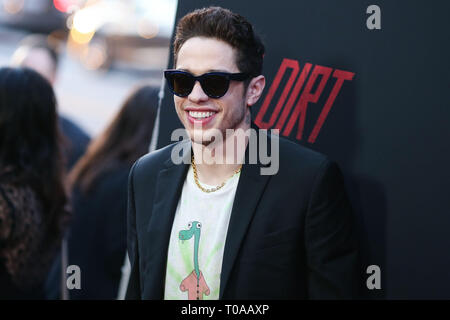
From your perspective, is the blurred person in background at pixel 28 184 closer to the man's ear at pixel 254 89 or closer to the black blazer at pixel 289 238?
the black blazer at pixel 289 238

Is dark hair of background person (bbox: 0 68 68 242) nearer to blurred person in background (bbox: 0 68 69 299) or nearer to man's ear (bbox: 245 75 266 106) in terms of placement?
blurred person in background (bbox: 0 68 69 299)

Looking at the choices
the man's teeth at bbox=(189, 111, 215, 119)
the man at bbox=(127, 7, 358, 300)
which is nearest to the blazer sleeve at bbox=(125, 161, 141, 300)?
the man at bbox=(127, 7, 358, 300)

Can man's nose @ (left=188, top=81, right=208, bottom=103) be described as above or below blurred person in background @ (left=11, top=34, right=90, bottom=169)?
below

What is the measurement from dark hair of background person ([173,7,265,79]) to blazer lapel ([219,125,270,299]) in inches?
12.7

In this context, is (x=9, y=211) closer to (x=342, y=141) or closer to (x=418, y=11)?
(x=342, y=141)

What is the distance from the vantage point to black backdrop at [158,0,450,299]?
1895 mm

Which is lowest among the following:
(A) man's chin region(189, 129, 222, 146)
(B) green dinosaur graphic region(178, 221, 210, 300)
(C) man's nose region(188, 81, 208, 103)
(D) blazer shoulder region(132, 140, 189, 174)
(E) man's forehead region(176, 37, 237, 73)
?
(B) green dinosaur graphic region(178, 221, 210, 300)

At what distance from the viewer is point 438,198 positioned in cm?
191

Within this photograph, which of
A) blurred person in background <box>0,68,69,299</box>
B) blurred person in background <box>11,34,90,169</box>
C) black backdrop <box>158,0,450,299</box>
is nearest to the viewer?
black backdrop <box>158,0,450,299</box>

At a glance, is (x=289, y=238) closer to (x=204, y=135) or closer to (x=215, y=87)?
(x=204, y=135)

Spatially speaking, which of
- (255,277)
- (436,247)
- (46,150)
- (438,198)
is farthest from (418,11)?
(46,150)

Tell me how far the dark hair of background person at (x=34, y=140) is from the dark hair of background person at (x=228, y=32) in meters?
1.12

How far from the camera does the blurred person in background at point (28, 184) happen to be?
243 centimetres

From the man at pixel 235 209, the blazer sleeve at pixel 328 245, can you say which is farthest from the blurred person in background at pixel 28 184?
the blazer sleeve at pixel 328 245
